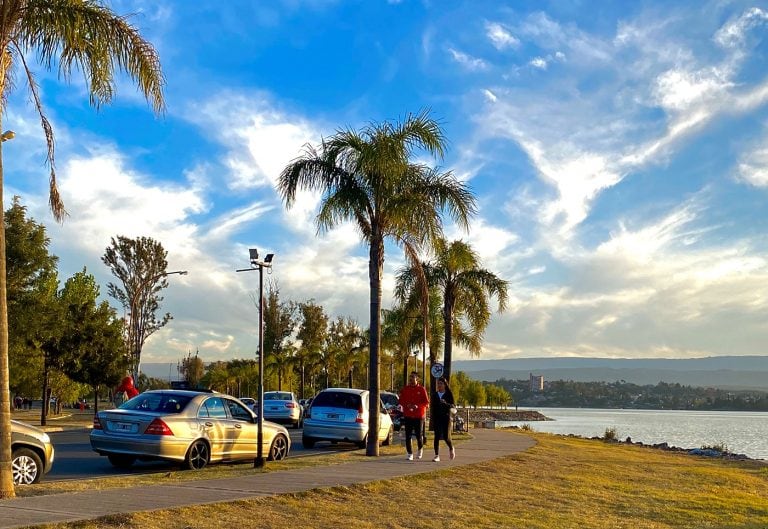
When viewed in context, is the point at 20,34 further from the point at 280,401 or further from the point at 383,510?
the point at 280,401

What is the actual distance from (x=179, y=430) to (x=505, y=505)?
20.9 ft

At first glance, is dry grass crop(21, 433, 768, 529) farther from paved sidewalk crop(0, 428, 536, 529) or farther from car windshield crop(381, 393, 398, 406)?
car windshield crop(381, 393, 398, 406)

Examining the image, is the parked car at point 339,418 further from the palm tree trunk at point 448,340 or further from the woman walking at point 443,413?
the palm tree trunk at point 448,340

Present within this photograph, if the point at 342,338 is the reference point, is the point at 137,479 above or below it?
below

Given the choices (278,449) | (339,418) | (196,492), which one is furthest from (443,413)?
(196,492)

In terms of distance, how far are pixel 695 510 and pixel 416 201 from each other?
34.0 ft

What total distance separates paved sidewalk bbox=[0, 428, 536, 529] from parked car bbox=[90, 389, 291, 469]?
1.06 m

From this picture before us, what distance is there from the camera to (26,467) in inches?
522

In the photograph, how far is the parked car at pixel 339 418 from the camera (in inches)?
919

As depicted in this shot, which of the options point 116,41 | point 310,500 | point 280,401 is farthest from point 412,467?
point 280,401

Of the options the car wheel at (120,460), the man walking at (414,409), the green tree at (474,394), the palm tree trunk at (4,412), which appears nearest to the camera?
the palm tree trunk at (4,412)

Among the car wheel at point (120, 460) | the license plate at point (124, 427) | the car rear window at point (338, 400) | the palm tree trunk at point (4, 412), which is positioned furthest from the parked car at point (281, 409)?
the palm tree trunk at point (4, 412)

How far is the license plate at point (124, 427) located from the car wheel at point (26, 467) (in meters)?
2.46

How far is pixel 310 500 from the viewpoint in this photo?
12.5 m
